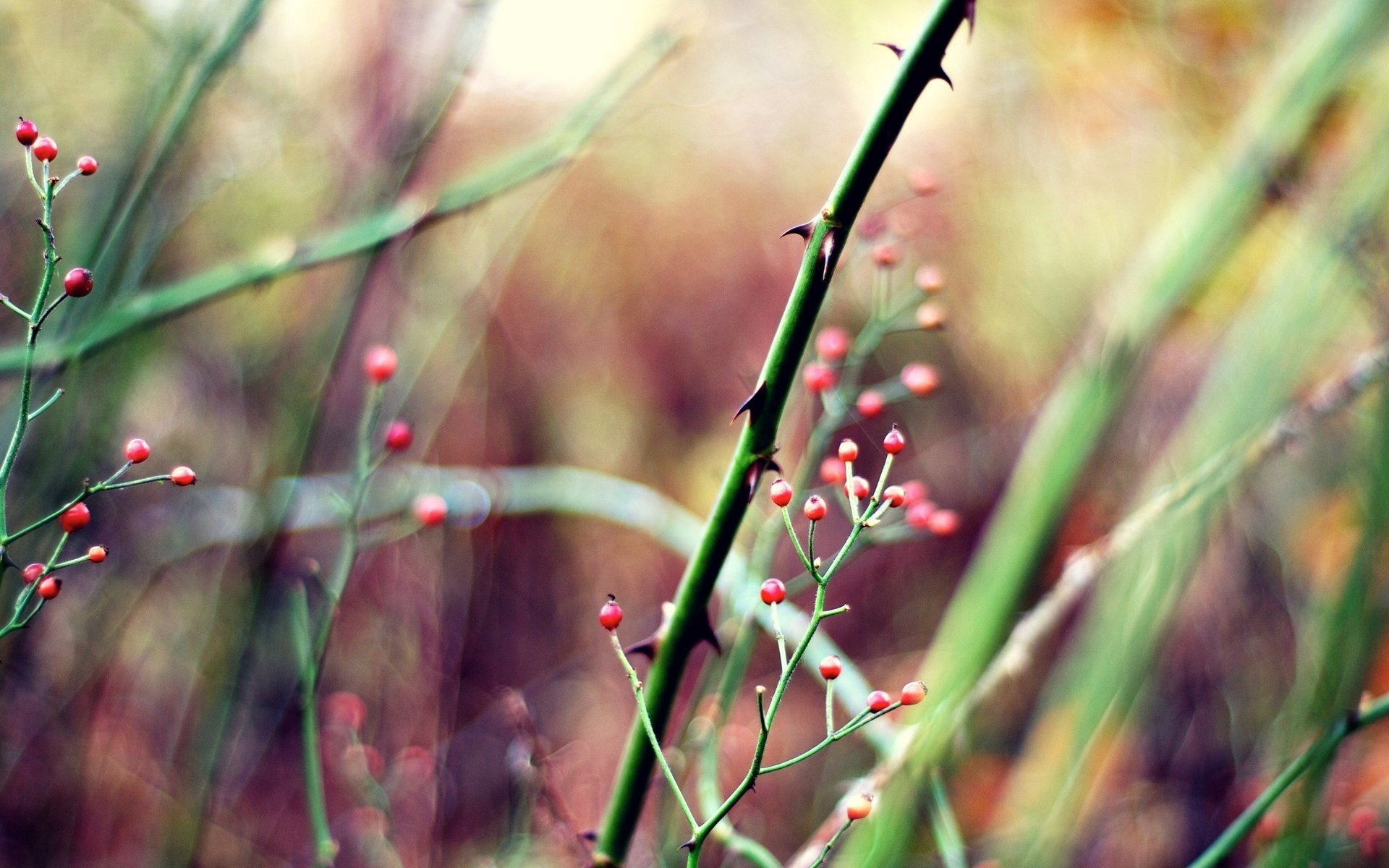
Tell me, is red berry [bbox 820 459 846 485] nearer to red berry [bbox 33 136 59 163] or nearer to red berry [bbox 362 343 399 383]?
red berry [bbox 362 343 399 383]

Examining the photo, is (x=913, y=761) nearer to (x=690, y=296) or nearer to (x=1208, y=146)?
(x=1208, y=146)

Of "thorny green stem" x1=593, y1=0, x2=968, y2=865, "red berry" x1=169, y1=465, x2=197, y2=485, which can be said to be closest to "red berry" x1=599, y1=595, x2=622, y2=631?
"thorny green stem" x1=593, y1=0, x2=968, y2=865

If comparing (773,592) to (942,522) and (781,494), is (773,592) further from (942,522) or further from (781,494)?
(942,522)

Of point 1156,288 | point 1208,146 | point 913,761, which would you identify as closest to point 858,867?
point 913,761

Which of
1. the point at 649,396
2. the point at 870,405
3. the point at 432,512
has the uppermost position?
the point at 870,405

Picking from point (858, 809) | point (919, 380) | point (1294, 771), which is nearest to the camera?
point (858, 809)

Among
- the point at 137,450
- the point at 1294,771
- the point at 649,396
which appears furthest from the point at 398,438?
the point at 649,396

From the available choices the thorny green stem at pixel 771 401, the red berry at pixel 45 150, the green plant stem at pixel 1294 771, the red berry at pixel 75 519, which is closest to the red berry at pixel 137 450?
the red berry at pixel 75 519
